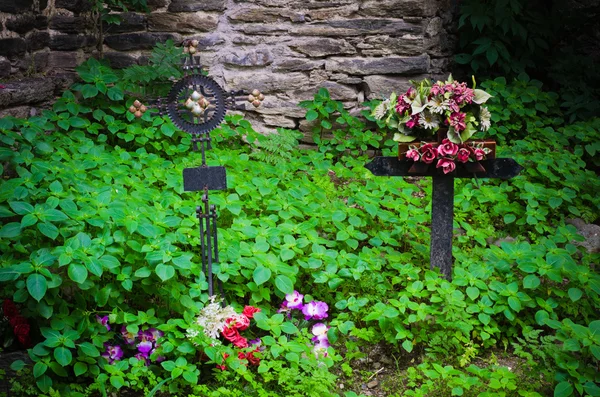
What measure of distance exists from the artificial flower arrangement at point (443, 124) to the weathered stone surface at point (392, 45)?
5.87ft

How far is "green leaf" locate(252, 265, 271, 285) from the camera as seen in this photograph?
120 inches

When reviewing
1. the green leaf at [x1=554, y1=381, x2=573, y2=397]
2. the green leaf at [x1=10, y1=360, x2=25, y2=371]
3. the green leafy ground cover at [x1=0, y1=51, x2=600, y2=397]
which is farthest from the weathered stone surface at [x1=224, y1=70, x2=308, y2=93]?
the green leaf at [x1=554, y1=381, x2=573, y2=397]

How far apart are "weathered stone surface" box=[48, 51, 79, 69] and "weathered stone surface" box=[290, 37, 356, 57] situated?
1835mm

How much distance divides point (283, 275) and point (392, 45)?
8.99 ft

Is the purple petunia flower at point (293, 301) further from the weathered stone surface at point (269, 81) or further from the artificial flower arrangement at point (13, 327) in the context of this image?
the weathered stone surface at point (269, 81)

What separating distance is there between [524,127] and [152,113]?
10.5 feet

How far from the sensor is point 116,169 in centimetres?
398

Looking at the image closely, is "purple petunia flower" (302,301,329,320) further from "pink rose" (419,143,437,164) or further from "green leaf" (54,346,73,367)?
"green leaf" (54,346,73,367)

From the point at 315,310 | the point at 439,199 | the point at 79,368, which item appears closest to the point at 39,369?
the point at 79,368

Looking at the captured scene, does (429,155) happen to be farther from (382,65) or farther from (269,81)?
(269,81)

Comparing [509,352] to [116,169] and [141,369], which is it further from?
[116,169]

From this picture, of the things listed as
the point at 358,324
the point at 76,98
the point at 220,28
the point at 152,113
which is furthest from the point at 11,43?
the point at 358,324

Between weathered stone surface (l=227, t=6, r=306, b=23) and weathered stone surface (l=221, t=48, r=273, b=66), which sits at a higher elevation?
weathered stone surface (l=227, t=6, r=306, b=23)

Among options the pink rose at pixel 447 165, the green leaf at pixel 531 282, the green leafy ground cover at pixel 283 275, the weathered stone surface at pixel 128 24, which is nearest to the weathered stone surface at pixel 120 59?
the weathered stone surface at pixel 128 24
